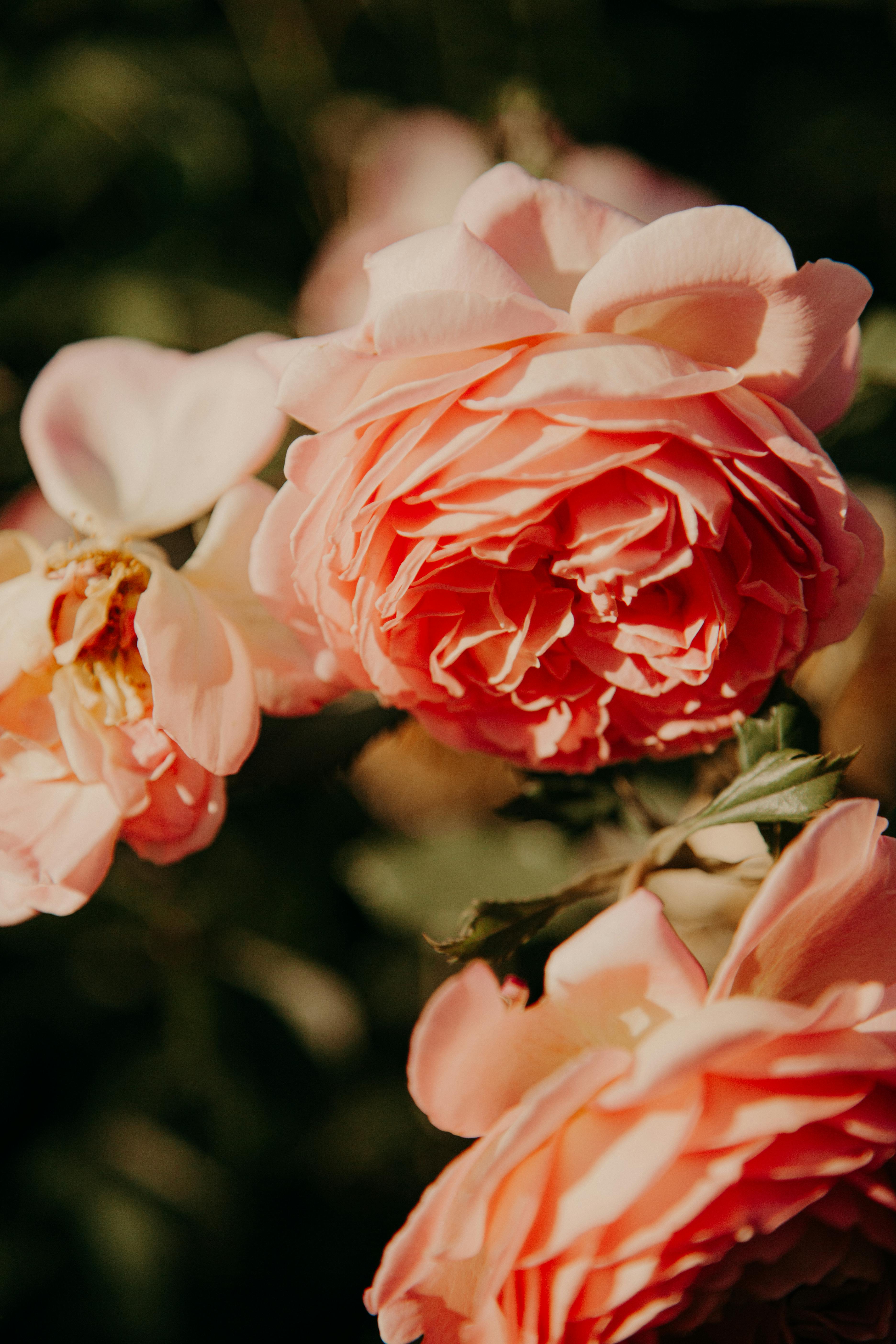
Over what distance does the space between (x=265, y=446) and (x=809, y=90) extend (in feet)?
3.17

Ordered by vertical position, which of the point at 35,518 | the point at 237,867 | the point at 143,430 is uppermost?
the point at 143,430

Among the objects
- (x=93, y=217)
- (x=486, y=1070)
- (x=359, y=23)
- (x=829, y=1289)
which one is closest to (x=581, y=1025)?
(x=486, y=1070)

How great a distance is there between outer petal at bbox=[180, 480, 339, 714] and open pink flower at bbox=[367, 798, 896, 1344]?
219 mm

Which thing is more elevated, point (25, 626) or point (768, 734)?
point (25, 626)

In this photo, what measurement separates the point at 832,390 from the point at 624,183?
1.55ft

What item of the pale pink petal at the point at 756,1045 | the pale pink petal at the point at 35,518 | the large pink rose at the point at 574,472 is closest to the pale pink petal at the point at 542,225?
the large pink rose at the point at 574,472

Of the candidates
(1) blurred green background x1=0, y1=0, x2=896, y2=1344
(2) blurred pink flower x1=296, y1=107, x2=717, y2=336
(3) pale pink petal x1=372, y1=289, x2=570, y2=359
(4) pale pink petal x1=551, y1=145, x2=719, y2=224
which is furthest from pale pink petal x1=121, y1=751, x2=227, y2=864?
(4) pale pink petal x1=551, y1=145, x2=719, y2=224

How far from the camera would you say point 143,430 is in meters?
0.65

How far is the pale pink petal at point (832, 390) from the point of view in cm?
51

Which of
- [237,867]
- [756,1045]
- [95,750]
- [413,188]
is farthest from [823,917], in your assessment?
[413,188]

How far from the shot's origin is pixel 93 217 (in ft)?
3.46

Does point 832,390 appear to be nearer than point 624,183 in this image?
Yes

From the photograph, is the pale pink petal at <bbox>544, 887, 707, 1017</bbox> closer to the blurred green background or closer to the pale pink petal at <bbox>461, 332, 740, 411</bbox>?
the pale pink petal at <bbox>461, 332, 740, 411</bbox>

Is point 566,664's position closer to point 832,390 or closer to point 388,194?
point 832,390
